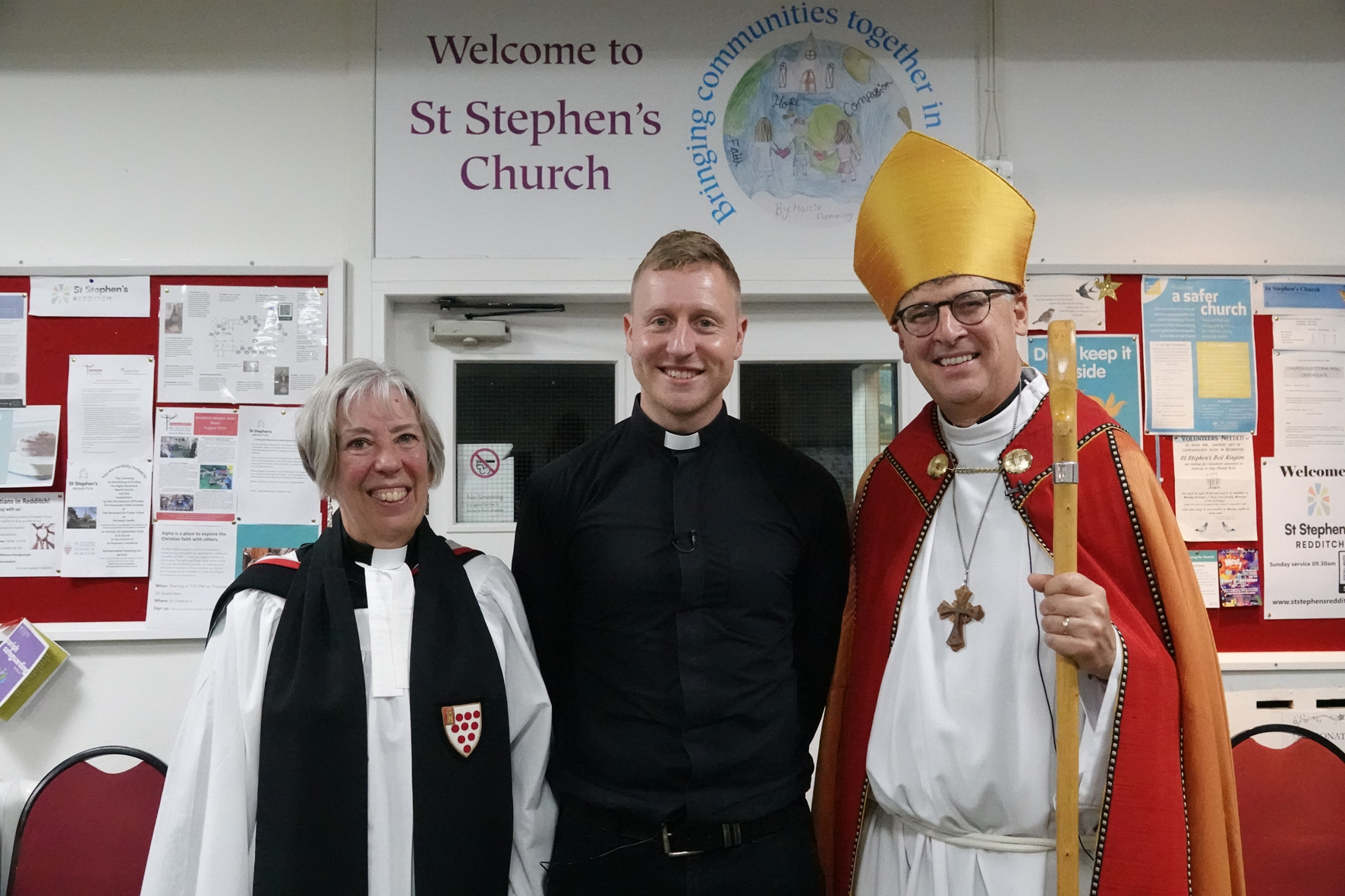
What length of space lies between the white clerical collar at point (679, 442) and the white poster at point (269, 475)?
1.32m

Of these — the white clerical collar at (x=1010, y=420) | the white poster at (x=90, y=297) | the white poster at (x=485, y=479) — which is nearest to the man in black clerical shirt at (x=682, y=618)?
the white clerical collar at (x=1010, y=420)

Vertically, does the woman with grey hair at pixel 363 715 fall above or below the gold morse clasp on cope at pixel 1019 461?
below

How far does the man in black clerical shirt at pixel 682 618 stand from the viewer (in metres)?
1.51

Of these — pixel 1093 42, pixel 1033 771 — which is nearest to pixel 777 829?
pixel 1033 771

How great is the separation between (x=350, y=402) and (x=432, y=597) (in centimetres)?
39

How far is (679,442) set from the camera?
1.69m

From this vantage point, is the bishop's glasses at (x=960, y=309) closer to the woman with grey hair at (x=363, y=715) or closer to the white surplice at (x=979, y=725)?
the white surplice at (x=979, y=725)

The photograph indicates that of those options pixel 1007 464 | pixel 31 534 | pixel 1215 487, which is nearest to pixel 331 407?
pixel 1007 464

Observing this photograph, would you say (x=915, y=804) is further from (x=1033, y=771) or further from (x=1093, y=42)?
(x=1093, y=42)

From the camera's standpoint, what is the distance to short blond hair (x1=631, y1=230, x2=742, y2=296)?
62.4 inches

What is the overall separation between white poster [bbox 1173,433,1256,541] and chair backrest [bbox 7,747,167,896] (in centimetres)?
306

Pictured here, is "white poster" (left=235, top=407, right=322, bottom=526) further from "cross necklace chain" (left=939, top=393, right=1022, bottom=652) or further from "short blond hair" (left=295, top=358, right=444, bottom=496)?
"cross necklace chain" (left=939, top=393, right=1022, bottom=652)

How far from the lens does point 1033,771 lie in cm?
135

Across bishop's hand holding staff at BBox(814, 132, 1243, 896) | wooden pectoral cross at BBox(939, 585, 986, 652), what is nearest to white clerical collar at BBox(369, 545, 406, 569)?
bishop's hand holding staff at BBox(814, 132, 1243, 896)
